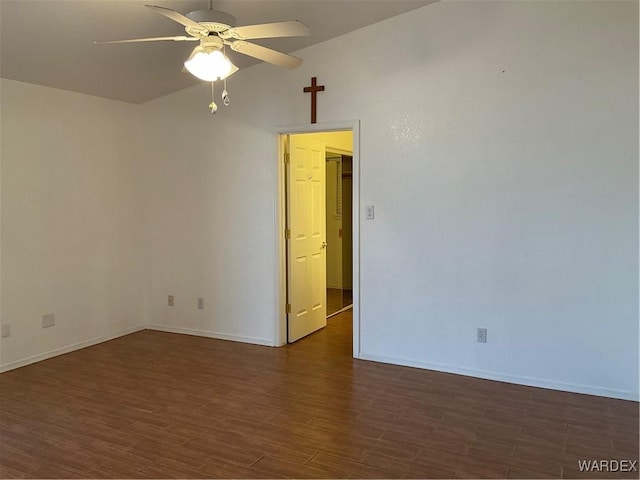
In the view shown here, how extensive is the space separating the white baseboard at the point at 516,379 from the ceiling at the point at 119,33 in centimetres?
282

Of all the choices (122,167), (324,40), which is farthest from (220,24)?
(122,167)

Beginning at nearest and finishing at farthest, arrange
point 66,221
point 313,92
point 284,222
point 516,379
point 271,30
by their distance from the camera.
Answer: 1. point 271,30
2. point 516,379
3. point 313,92
4. point 66,221
5. point 284,222

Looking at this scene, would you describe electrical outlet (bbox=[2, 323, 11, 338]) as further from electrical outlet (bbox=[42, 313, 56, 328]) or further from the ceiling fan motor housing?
the ceiling fan motor housing

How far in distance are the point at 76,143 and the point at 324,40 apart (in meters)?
2.47

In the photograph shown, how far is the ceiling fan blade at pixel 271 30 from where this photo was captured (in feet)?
8.47

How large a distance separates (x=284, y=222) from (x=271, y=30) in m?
2.38

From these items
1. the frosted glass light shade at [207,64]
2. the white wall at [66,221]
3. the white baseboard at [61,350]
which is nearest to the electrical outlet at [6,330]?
the white wall at [66,221]

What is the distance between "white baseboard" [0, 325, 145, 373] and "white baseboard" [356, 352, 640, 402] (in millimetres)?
2540

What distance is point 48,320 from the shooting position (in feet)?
14.9

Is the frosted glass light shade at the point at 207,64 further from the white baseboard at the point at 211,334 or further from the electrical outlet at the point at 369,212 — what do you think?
the white baseboard at the point at 211,334

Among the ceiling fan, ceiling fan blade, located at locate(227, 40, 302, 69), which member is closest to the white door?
ceiling fan blade, located at locate(227, 40, 302, 69)

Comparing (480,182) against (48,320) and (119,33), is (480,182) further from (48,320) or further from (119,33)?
(48,320)

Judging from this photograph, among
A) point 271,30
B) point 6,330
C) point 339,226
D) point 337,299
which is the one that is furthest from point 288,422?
point 339,226

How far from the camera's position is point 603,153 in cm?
350
